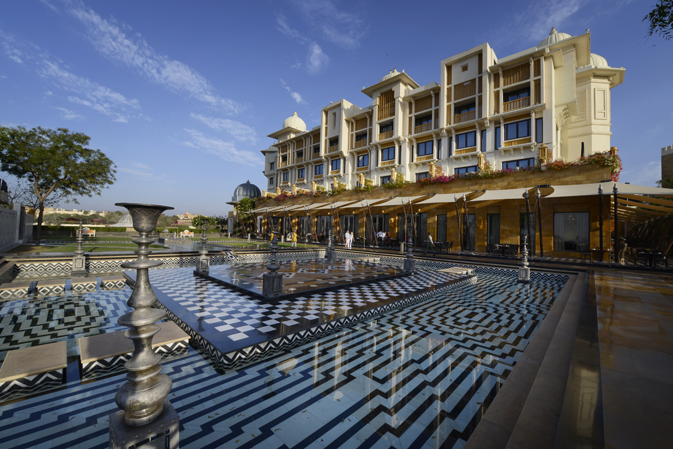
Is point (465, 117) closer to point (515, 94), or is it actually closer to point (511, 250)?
point (515, 94)

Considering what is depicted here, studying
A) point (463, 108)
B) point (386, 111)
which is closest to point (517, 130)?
point (463, 108)

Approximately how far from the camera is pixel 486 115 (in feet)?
59.1

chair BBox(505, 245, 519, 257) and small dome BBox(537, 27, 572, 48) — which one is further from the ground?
small dome BBox(537, 27, 572, 48)

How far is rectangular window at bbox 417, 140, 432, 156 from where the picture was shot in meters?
21.9

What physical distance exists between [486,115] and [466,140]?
2131mm

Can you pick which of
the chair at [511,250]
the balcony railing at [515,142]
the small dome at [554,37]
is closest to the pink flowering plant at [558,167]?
the balcony railing at [515,142]

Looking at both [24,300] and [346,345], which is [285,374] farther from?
[24,300]

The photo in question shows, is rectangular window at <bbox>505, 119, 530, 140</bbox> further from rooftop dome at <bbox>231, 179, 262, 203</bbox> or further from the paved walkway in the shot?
rooftop dome at <bbox>231, 179, 262, 203</bbox>

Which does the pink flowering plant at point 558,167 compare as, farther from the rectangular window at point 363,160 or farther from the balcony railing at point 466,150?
the rectangular window at point 363,160

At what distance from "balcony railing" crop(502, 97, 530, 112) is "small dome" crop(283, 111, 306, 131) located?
83.9 ft

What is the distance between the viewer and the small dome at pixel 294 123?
121 ft

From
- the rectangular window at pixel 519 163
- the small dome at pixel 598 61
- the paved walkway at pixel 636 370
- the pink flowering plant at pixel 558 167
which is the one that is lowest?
the paved walkway at pixel 636 370

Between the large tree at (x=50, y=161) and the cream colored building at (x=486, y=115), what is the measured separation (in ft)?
63.7

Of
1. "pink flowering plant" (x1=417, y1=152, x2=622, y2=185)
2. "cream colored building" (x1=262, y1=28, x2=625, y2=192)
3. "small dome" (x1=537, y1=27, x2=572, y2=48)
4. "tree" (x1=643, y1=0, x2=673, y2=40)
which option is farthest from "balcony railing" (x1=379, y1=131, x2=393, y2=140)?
"tree" (x1=643, y1=0, x2=673, y2=40)
